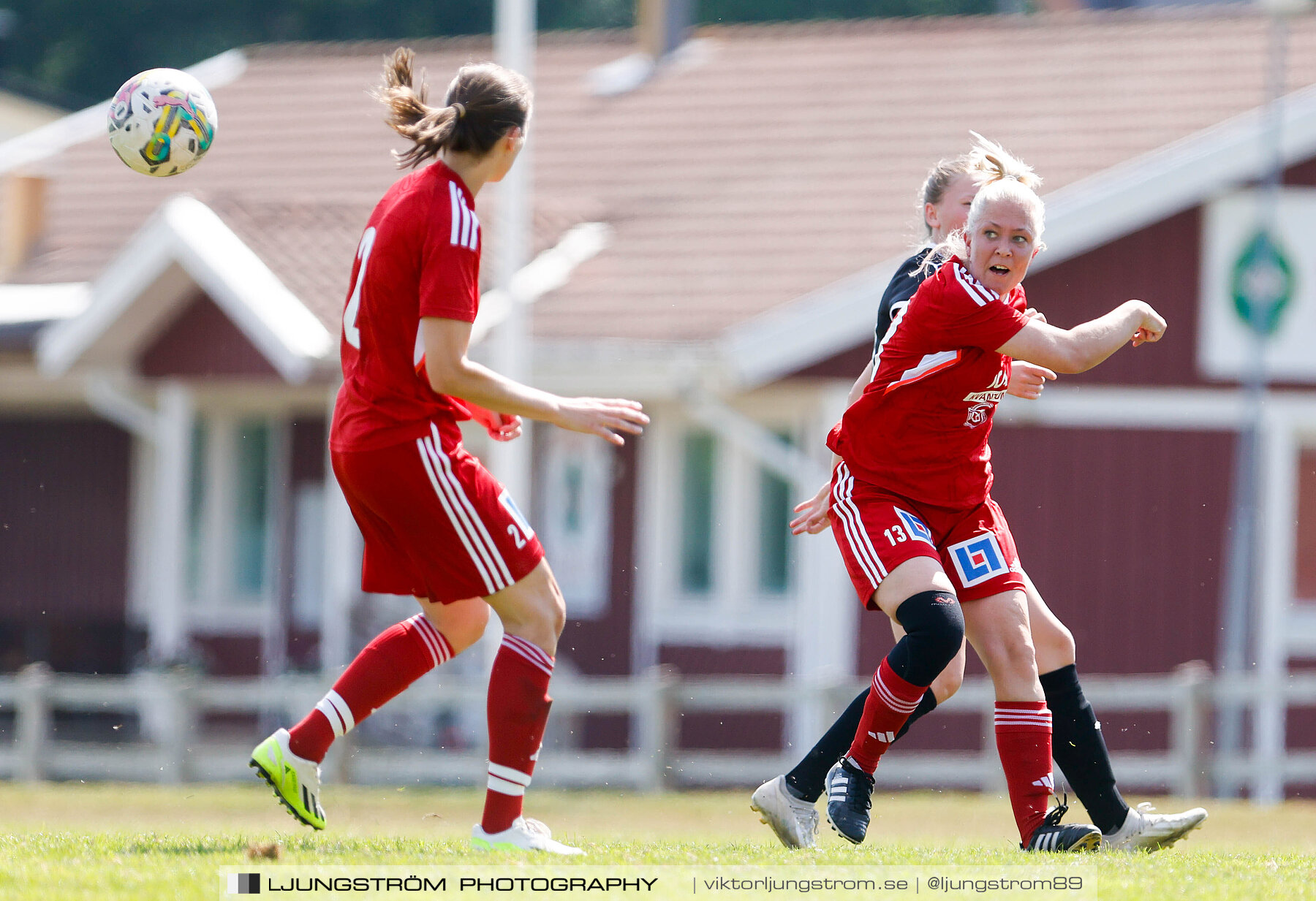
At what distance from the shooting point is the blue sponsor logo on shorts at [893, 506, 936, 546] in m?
5.33

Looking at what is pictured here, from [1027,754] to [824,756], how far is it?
609 millimetres

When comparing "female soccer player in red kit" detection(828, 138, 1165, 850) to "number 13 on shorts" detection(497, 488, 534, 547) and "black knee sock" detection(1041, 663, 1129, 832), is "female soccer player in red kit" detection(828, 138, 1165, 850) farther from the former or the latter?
"number 13 on shorts" detection(497, 488, 534, 547)

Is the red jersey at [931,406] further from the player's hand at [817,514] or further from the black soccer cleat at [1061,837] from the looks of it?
the black soccer cleat at [1061,837]

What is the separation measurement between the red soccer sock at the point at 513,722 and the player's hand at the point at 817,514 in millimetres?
953

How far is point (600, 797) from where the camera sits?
12828 mm

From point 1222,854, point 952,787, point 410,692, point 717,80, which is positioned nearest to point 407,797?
point 410,692

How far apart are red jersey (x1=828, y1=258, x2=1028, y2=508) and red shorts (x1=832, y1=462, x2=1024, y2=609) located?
0.14 feet

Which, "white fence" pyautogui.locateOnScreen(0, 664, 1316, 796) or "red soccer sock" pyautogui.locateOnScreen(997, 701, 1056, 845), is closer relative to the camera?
"red soccer sock" pyautogui.locateOnScreen(997, 701, 1056, 845)

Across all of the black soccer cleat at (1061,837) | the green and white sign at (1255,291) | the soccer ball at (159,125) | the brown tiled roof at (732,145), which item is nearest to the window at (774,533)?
the brown tiled roof at (732,145)

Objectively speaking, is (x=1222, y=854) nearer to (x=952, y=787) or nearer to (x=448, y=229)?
(x=448, y=229)

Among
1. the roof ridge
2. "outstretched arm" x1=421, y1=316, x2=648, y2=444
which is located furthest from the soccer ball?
the roof ridge

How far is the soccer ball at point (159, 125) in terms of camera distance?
6266 mm

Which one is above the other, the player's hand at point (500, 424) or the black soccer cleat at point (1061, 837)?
the player's hand at point (500, 424)

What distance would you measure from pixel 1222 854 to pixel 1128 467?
879 centimetres
